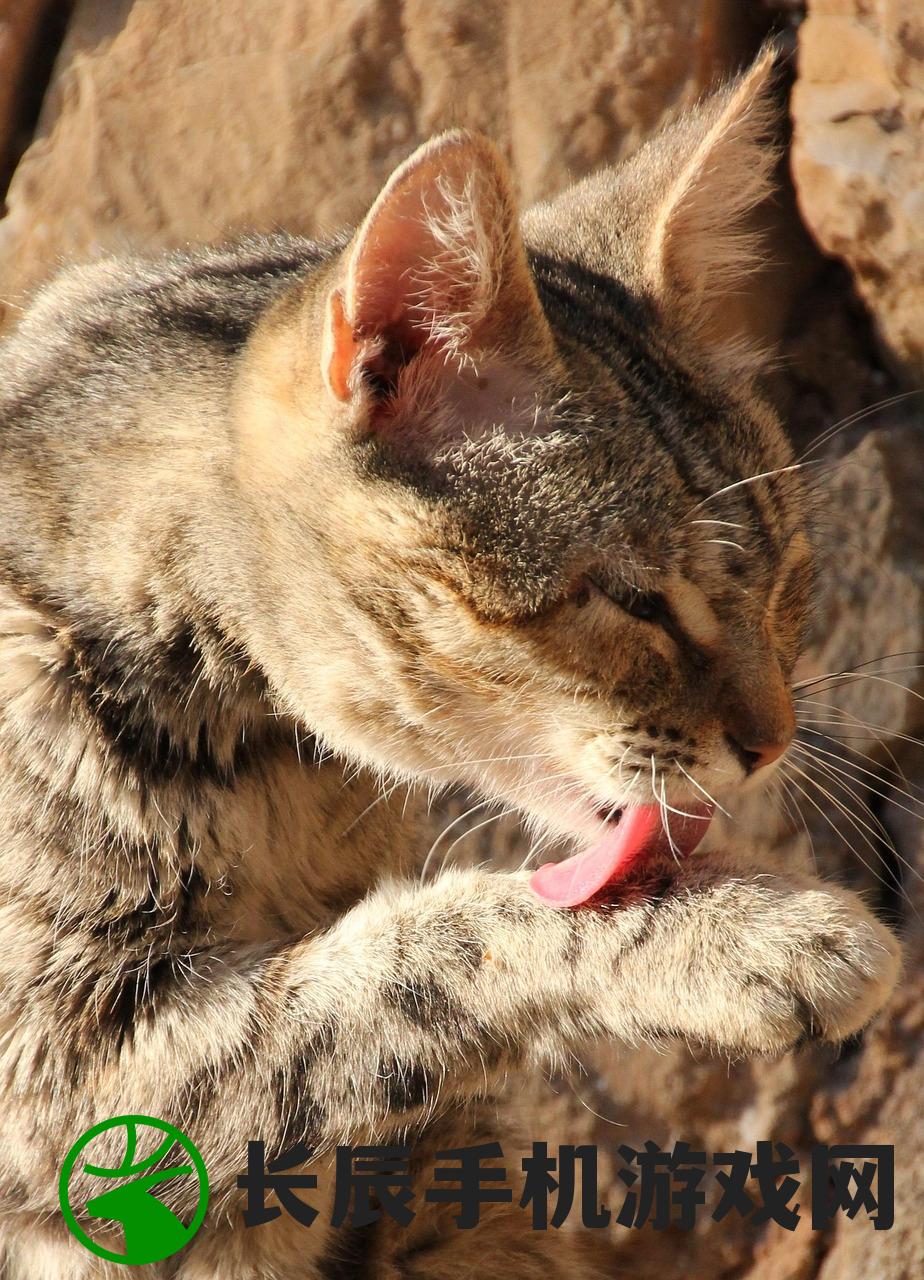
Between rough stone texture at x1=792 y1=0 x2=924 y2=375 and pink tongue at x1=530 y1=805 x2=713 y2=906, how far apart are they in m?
1.66

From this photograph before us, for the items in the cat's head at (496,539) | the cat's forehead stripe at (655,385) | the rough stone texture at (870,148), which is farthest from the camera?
the rough stone texture at (870,148)

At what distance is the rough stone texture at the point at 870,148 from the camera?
2.86 meters

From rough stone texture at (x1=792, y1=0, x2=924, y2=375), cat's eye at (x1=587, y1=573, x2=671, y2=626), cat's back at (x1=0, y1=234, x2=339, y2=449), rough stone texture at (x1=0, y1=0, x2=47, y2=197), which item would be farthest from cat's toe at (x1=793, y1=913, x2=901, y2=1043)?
rough stone texture at (x1=0, y1=0, x2=47, y2=197)

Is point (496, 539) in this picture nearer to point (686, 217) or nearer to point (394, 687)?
point (394, 687)

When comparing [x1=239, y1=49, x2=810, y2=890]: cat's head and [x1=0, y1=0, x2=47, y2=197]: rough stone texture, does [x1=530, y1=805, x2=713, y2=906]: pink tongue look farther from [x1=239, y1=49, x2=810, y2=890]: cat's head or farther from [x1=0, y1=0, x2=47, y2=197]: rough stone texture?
[x1=0, y1=0, x2=47, y2=197]: rough stone texture

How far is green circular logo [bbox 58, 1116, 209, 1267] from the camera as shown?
5.81 feet

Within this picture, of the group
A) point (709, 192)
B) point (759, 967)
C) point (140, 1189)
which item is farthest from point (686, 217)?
point (140, 1189)

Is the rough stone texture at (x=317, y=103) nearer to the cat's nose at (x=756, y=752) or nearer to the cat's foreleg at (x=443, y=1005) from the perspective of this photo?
the cat's nose at (x=756, y=752)

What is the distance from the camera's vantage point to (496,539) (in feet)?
5.58

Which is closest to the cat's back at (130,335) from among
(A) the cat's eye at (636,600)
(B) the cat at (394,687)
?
(B) the cat at (394,687)

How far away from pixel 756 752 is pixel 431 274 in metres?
0.75

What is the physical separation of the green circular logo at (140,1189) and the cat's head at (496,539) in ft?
1.90

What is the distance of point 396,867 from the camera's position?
234 cm

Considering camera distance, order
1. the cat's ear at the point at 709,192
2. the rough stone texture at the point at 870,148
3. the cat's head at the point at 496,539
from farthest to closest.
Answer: the rough stone texture at the point at 870,148, the cat's ear at the point at 709,192, the cat's head at the point at 496,539
